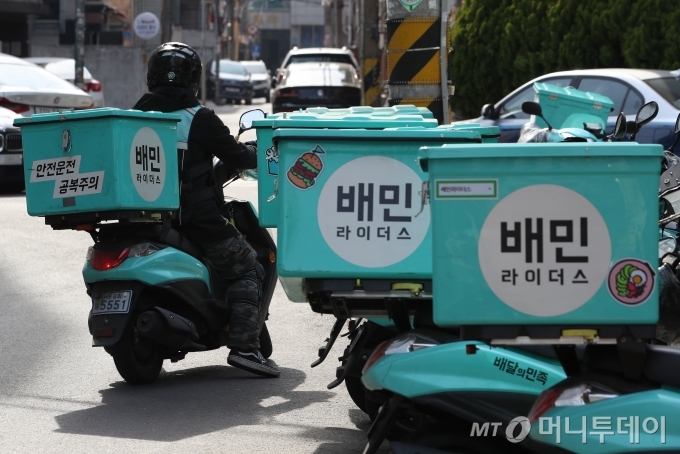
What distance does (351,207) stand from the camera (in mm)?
4344

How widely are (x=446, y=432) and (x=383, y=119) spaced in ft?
6.02

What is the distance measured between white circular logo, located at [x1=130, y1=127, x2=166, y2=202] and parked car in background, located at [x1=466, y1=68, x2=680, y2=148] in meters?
5.54

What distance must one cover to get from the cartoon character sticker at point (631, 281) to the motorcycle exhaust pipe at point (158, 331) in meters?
2.88

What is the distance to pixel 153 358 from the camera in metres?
6.23

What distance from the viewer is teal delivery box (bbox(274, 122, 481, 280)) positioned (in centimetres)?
434

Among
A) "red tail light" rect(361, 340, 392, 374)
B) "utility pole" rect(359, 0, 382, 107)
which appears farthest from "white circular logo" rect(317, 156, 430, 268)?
"utility pole" rect(359, 0, 382, 107)

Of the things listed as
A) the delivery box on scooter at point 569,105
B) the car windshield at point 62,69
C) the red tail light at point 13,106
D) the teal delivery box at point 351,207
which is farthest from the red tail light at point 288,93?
the teal delivery box at point 351,207

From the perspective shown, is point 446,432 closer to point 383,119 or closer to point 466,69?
point 383,119

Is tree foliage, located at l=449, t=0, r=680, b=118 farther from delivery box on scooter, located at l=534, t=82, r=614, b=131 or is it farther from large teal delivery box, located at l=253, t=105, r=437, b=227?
large teal delivery box, located at l=253, t=105, r=437, b=227

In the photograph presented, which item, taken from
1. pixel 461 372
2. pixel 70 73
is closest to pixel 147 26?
pixel 70 73

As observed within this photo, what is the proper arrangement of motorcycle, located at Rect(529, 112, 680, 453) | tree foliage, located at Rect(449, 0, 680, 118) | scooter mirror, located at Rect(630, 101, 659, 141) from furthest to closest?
1. tree foliage, located at Rect(449, 0, 680, 118)
2. scooter mirror, located at Rect(630, 101, 659, 141)
3. motorcycle, located at Rect(529, 112, 680, 453)

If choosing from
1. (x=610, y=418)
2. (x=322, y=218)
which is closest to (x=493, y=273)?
(x=610, y=418)

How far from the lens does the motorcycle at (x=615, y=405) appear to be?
141 inches

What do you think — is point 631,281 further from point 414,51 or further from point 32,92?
point 32,92
